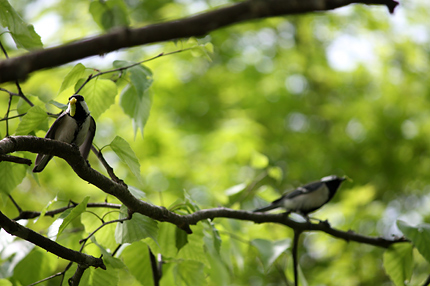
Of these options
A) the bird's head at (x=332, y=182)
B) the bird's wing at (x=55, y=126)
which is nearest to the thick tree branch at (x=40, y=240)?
the bird's wing at (x=55, y=126)

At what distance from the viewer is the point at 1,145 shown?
995mm

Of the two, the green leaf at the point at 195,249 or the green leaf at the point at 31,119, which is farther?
the green leaf at the point at 195,249

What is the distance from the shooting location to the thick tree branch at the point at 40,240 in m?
1.15

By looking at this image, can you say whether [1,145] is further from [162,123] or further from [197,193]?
[162,123]

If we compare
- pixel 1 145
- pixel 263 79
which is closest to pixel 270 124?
pixel 263 79

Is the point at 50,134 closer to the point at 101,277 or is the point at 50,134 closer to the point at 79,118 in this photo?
the point at 79,118

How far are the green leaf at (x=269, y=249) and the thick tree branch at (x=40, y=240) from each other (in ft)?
2.97

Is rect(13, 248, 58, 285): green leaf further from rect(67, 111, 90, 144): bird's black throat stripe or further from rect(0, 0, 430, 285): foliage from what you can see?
rect(0, 0, 430, 285): foliage

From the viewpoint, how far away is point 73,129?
5.07ft

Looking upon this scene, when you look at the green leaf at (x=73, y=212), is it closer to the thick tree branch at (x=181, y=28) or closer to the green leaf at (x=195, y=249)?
the green leaf at (x=195, y=249)

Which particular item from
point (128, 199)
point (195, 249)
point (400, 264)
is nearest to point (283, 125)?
point (400, 264)

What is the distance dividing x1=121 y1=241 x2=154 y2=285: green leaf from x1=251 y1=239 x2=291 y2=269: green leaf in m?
0.56

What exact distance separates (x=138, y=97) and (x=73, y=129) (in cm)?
30

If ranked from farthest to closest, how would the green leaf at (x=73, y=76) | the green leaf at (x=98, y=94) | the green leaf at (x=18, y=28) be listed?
the green leaf at (x=98, y=94), the green leaf at (x=73, y=76), the green leaf at (x=18, y=28)
